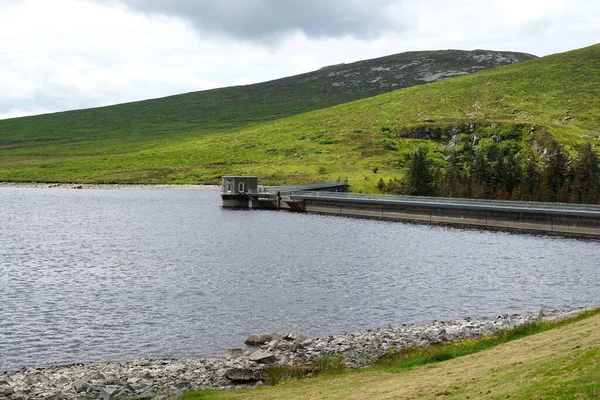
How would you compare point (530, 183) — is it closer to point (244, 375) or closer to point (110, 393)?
Answer: point (244, 375)

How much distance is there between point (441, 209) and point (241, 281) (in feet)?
203

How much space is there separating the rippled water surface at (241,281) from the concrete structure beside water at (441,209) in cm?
510

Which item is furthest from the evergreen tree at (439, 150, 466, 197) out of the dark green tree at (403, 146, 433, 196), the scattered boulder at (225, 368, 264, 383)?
the scattered boulder at (225, 368, 264, 383)

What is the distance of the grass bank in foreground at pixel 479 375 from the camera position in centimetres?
1831

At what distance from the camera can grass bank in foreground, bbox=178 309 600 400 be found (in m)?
18.3

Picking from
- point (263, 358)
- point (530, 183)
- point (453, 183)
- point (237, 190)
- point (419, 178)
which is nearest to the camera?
point (263, 358)

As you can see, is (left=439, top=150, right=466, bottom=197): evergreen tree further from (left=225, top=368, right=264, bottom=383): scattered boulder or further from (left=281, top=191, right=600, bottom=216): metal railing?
(left=225, top=368, right=264, bottom=383): scattered boulder

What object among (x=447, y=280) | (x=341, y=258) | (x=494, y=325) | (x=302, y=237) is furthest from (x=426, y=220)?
(x=494, y=325)

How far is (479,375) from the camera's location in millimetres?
21484

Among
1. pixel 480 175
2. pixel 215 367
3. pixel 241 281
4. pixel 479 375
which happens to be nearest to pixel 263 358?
pixel 215 367

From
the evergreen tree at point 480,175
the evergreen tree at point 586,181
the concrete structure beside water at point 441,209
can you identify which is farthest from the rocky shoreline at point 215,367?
the evergreen tree at point 480,175

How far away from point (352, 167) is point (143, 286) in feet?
482

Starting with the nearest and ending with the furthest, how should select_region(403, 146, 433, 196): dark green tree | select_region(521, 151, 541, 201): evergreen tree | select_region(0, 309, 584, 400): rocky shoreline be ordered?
select_region(0, 309, 584, 400): rocky shoreline → select_region(521, 151, 541, 201): evergreen tree → select_region(403, 146, 433, 196): dark green tree

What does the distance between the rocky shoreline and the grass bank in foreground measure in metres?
2.50
